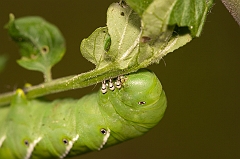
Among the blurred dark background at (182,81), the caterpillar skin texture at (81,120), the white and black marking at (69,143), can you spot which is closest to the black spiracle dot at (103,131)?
the caterpillar skin texture at (81,120)

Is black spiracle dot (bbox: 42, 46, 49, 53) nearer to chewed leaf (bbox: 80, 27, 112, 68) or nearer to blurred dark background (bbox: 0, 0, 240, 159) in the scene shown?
→ chewed leaf (bbox: 80, 27, 112, 68)

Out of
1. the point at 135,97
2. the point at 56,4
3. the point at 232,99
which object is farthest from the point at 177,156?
the point at 135,97

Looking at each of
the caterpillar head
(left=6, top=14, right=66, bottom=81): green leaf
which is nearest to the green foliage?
the caterpillar head

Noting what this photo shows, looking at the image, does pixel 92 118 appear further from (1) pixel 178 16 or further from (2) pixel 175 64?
(2) pixel 175 64

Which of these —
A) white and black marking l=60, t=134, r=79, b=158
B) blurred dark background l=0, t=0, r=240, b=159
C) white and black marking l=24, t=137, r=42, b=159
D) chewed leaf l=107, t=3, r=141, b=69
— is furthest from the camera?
blurred dark background l=0, t=0, r=240, b=159

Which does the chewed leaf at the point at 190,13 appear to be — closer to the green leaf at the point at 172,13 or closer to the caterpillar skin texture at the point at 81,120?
the green leaf at the point at 172,13

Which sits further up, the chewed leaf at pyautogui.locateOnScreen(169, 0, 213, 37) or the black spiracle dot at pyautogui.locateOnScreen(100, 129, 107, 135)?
the chewed leaf at pyautogui.locateOnScreen(169, 0, 213, 37)

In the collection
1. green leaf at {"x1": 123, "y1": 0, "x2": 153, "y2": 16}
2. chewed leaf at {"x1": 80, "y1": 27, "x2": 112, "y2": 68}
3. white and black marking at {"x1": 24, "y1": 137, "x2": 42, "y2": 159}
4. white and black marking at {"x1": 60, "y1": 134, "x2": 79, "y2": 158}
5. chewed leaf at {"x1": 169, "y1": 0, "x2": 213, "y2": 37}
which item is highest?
green leaf at {"x1": 123, "y1": 0, "x2": 153, "y2": 16}
